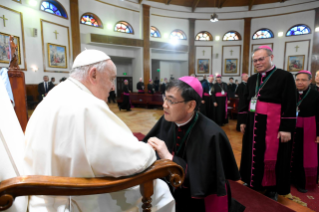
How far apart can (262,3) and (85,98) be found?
1858 centimetres

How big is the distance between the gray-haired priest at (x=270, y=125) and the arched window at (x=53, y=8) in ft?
38.2

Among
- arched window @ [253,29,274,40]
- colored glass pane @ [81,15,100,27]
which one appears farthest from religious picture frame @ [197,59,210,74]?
colored glass pane @ [81,15,100,27]

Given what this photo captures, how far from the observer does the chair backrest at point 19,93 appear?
2.51 m

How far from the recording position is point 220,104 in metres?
6.85

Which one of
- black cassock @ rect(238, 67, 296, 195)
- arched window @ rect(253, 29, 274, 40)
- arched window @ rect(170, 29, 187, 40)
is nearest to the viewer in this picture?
black cassock @ rect(238, 67, 296, 195)

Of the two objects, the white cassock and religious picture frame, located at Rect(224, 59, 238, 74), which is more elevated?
religious picture frame, located at Rect(224, 59, 238, 74)

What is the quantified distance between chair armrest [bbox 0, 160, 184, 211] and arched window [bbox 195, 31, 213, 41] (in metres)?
17.0

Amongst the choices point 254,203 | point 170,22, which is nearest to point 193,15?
point 170,22

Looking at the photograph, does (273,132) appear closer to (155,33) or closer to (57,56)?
(57,56)

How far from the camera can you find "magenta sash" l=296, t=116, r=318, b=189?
263cm

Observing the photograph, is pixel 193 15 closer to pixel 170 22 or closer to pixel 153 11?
pixel 170 22

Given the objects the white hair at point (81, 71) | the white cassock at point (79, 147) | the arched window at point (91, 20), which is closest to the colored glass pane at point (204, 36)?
the arched window at point (91, 20)

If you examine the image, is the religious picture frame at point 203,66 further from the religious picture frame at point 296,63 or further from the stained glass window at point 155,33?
the religious picture frame at point 296,63

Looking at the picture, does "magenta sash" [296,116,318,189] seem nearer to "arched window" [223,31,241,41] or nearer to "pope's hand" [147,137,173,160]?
"pope's hand" [147,137,173,160]
